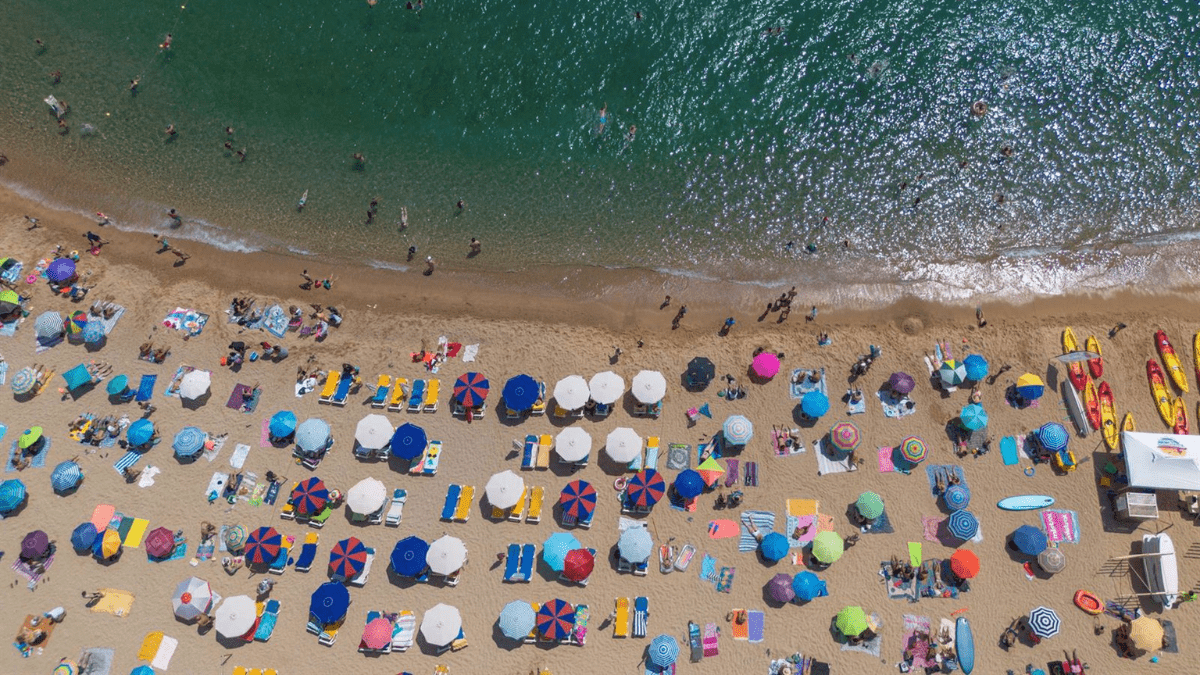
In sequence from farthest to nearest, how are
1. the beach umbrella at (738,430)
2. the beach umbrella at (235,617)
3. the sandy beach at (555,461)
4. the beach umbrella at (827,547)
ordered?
1. the beach umbrella at (738,430)
2. the beach umbrella at (827,547)
3. the sandy beach at (555,461)
4. the beach umbrella at (235,617)

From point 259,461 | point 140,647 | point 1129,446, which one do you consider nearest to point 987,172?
point 1129,446

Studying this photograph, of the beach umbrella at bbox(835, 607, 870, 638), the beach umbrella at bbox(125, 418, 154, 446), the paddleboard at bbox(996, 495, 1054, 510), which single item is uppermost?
the paddleboard at bbox(996, 495, 1054, 510)

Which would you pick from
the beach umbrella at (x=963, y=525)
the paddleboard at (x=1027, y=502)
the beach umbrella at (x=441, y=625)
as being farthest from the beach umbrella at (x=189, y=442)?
the paddleboard at (x=1027, y=502)

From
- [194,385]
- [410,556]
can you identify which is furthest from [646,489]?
[194,385]

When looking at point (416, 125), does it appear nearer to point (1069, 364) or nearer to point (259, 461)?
point (259, 461)

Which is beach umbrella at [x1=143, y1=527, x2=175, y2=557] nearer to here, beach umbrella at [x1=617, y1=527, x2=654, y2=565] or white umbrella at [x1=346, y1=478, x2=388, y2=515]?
white umbrella at [x1=346, y1=478, x2=388, y2=515]

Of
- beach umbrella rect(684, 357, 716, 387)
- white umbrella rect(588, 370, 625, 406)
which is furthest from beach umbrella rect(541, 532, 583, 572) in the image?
beach umbrella rect(684, 357, 716, 387)

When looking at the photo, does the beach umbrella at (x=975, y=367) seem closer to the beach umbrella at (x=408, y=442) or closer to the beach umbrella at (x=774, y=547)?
the beach umbrella at (x=774, y=547)
